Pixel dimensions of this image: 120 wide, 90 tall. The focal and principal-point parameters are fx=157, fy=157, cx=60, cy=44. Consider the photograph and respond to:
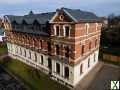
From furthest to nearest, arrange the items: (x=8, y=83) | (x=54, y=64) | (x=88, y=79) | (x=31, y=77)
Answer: (x=31, y=77), (x=8, y=83), (x=88, y=79), (x=54, y=64)

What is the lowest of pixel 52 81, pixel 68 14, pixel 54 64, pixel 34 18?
pixel 52 81

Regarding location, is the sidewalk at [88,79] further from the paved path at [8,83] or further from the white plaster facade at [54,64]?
the paved path at [8,83]

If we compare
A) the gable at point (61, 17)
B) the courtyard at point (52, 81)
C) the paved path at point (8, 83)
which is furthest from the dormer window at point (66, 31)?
the paved path at point (8, 83)

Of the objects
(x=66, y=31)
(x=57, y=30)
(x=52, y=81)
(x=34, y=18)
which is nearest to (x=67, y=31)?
(x=66, y=31)

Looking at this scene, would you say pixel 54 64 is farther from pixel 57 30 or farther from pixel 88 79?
pixel 88 79

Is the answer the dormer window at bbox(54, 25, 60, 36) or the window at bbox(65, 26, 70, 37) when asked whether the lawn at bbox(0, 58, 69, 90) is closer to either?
the dormer window at bbox(54, 25, 60, 36)
